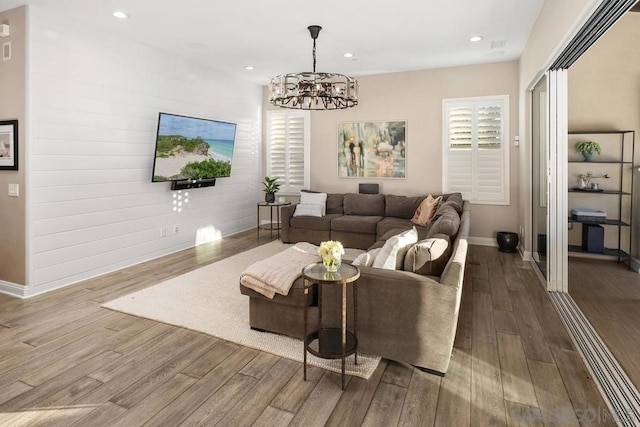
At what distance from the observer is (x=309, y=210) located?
6.45 metres

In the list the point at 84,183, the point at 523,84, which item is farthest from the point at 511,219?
the point at 84,183

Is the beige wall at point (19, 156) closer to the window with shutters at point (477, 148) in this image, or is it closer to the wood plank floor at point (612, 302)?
the wood plank floor at point (612, 302)

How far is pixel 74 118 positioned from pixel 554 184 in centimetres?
495

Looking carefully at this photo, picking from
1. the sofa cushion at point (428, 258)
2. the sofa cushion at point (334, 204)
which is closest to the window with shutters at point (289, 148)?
the sofa cushion at point (334, 204)

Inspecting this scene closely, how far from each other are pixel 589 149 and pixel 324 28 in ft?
11.9

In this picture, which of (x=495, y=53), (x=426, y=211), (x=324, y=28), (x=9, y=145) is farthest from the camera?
(x=426, y=211)

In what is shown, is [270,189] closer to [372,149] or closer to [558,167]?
[372,149]

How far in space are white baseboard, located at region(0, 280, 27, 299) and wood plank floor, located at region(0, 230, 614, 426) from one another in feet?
1.40

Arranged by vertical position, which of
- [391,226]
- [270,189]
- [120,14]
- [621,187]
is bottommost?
[391,226]

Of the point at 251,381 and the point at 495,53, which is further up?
the point at 495,53

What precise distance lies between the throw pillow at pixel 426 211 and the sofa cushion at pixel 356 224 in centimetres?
60

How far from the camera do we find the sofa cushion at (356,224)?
19.4 ft

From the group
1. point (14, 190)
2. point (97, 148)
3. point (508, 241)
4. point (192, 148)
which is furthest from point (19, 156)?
point (508, 241)

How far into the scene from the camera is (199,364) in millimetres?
2598
